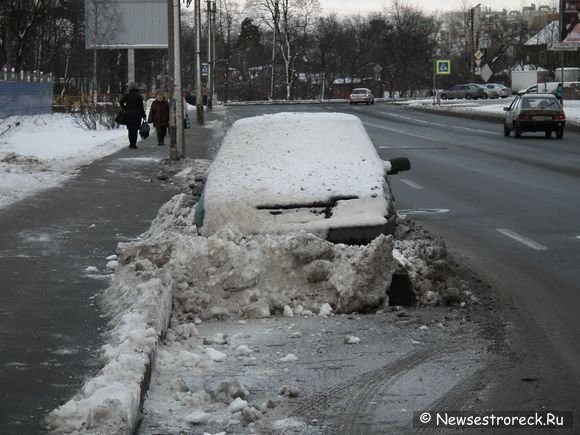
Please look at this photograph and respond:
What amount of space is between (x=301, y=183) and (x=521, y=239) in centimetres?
348

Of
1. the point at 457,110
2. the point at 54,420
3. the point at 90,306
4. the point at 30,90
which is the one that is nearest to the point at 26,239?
the point at 90,306

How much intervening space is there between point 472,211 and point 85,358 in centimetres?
942

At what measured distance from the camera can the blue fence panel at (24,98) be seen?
54.1 metres

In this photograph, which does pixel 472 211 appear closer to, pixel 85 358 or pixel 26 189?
pixel 26 189

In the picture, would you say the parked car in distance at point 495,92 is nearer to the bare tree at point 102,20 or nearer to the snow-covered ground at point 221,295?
the bare tree at point 102,20

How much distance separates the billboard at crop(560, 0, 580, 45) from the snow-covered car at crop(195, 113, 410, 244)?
145 feet

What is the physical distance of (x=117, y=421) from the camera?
17.6ft

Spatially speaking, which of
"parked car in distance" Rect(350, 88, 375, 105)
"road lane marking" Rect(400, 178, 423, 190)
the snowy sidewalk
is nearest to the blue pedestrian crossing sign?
"parked car in distance" Rect(350, 88, 375, 105)

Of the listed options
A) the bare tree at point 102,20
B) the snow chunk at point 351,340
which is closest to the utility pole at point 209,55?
the bare tree at point 102,20

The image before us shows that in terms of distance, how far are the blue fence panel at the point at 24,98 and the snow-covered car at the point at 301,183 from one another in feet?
142

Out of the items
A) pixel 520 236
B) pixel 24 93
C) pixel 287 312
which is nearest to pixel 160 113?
pixel 520 236

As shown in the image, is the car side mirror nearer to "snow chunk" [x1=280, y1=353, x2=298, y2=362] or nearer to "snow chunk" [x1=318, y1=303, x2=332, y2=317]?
"snow chunk" [x1=318, y1=303, x2=332, y2=317]

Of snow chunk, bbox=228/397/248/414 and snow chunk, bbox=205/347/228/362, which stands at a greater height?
snow chunk, bbox=228/397/248/414

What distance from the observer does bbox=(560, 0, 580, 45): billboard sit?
5366 centimetres
